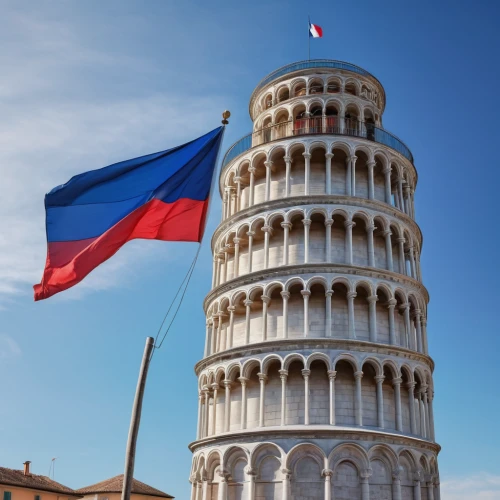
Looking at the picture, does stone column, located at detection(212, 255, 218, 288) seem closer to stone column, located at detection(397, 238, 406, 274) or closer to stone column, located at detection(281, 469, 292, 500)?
stone column, located at detection(397, 238, 406, 274)

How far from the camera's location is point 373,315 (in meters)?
30.3

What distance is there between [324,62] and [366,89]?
2.93 m

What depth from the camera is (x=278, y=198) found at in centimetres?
3331

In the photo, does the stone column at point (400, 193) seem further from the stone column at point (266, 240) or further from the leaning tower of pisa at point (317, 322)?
the stone column at point (266, 240)

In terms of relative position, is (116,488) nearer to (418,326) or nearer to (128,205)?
(418,326)

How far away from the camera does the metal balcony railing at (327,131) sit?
3559 cm

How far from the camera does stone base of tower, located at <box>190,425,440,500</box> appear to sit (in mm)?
27016

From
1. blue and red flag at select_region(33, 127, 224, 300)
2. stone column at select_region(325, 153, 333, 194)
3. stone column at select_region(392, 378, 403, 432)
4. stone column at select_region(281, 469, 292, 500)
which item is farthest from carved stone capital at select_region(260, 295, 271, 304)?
blue and red flag at select_region(33, 127, 224, 300)

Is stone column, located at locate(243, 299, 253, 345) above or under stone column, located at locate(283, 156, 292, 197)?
under

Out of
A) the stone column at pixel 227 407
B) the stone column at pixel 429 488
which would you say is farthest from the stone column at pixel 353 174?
the stone column at pixel 429 488

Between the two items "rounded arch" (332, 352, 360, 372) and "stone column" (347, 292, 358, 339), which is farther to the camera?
"stone column" (347, 292, 358, 339)

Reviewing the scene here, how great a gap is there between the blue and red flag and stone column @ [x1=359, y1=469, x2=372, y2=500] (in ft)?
51.2

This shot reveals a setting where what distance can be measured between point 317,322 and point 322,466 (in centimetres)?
643

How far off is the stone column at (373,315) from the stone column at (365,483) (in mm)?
5741
